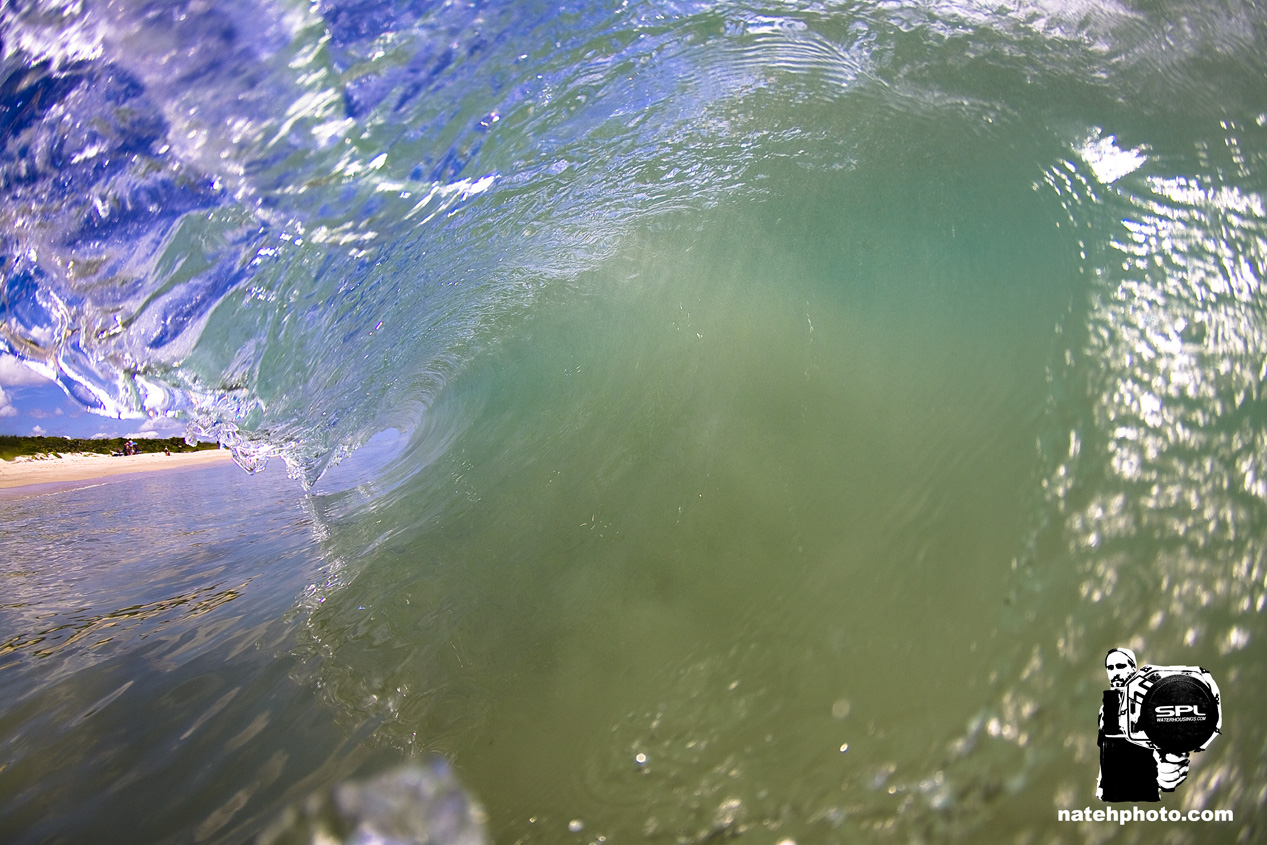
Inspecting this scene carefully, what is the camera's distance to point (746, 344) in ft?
10.8

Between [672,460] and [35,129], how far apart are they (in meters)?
3.16

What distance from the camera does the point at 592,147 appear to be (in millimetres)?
3344

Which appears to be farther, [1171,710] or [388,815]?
[388,815]

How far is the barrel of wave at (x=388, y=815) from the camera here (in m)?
1.47

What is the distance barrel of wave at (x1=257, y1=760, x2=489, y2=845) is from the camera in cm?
147

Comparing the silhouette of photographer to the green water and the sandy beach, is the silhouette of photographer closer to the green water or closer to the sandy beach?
the green water

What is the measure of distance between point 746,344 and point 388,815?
2.65 m

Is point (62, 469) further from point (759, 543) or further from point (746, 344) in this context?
point (759, 543)

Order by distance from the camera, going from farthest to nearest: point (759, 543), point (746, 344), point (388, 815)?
point (746, 344)
point (759, 543)
point (388, 815)

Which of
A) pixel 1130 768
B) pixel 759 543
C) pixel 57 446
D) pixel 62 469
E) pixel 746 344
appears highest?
pixel 746 344

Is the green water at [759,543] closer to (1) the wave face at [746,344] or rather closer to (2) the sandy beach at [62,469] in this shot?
(1) the wave face at [746,344]

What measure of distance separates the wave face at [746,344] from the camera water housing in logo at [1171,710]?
56 millimetres

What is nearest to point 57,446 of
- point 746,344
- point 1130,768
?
point 746,344

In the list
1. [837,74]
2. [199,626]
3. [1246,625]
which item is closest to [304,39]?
[837,74]
